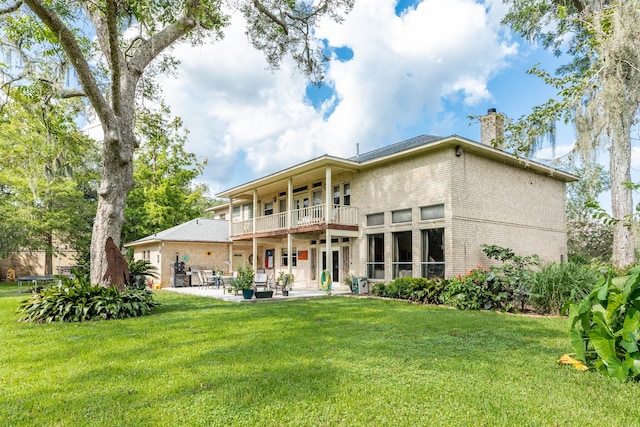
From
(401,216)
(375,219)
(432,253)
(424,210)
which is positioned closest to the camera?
(432,253)

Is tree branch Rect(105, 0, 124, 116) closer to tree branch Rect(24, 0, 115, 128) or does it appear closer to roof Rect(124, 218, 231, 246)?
tree branch Rect(24, 0, 115, 128)

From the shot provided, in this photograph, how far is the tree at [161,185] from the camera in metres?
28.3

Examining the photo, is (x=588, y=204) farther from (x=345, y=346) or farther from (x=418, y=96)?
(x=418, y=96)

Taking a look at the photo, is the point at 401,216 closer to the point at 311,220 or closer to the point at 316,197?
the point at 311,220

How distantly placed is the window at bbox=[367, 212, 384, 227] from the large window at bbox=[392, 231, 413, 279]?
0.92 meters

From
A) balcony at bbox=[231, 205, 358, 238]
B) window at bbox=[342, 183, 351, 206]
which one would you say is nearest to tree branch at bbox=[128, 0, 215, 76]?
balcony at bbox=[231, 205, 358, 238]

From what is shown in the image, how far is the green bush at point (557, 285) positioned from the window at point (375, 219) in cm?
657

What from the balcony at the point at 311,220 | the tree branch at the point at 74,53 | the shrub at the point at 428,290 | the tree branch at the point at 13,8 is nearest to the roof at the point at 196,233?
the balcony at the point at 311,220

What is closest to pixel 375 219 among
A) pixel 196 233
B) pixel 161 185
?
pixel 196 233

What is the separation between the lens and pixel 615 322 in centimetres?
425

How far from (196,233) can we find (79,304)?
42.8 ft

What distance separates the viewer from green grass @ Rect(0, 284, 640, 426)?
10.9 feet

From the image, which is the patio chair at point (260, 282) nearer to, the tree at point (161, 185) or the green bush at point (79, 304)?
the green bush at point (79, 304)

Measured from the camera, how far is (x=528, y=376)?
4.34 metres
